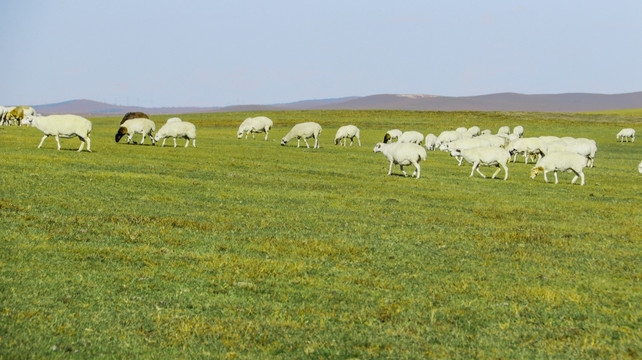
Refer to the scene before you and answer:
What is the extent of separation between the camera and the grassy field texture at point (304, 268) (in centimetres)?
763

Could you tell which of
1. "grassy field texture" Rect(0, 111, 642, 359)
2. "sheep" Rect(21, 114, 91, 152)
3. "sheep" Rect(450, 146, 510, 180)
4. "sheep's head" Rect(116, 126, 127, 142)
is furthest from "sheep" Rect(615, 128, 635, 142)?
"sheep" Rect(21, 114, 91, 152)

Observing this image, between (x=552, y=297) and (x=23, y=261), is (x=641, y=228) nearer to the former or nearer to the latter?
(x=552, y=297)

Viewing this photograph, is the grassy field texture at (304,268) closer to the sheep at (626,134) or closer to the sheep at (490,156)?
the sheep at (490,156)

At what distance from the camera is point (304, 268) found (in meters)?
11.1

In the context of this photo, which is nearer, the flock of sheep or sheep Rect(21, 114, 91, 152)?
the flock of sheep

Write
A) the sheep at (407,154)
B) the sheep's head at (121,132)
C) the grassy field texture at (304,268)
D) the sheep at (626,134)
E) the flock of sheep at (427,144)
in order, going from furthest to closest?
the sheep at (626,134), the sheep's head at (121,132), the flock of sheep at (427,144), the sheep at (407,154), the grassy field texture at (304,268)

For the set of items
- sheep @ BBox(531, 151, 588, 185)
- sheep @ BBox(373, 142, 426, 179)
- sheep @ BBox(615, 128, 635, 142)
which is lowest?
sheep @ BBox(615, 128, 635, 142)

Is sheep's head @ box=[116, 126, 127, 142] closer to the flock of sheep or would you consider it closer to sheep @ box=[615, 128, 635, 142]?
the flock of sheep

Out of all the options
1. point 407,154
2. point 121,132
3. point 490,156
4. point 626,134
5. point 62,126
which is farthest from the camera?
point 626,134

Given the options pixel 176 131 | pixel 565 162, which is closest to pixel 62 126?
pixel 176 131

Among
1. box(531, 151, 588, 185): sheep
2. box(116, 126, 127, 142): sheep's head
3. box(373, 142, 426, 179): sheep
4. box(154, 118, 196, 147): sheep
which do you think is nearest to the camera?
box(373, 142, 426, 179): sheep

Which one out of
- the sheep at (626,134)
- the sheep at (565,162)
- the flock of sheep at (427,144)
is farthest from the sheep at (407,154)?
the sheep at (626,134)

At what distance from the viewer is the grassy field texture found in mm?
7629

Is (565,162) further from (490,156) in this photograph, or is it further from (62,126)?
(62,126)
